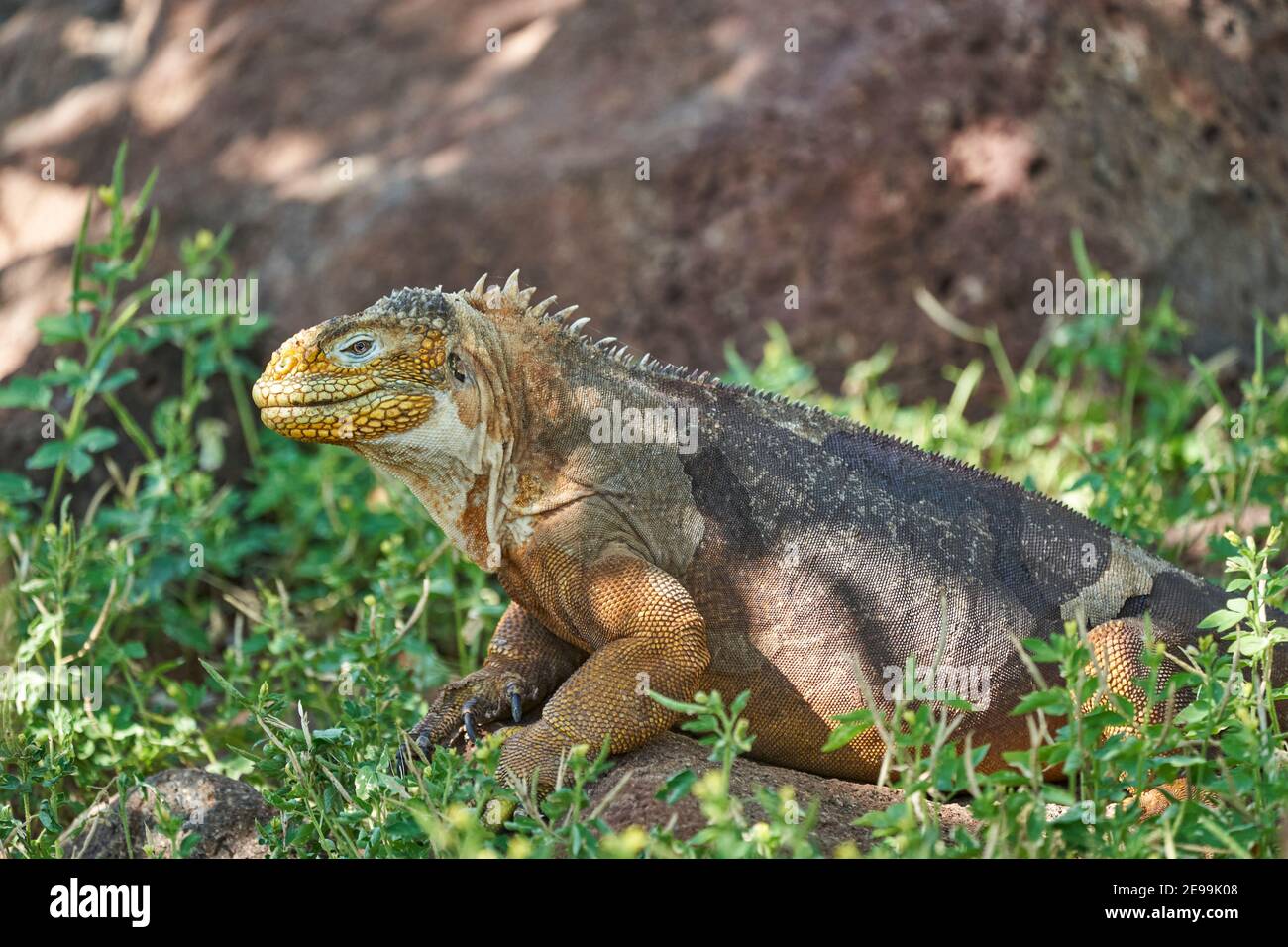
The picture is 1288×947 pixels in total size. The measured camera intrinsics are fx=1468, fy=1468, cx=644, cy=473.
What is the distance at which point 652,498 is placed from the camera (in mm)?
4844

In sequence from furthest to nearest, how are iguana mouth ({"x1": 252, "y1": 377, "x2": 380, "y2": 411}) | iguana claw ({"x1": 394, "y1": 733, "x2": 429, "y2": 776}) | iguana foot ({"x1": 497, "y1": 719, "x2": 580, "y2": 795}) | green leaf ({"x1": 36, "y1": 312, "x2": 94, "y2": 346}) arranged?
green leaf ({"x1": 36, "y1": 312, "x2": 94, "y2": 346})
iguana claw ({"x1": 394, "y1": 733, "x2": 429, "y2": 776})
iguana mouth ({"x1": 252, "y1": 377, "x2": 380, "y2": 411})
iguana foot ({"x1": 497, "y1": 719, "x2": 580, "y2": 795})

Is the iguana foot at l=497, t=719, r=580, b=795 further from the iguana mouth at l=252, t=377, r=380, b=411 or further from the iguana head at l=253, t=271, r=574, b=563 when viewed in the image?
the iguana mouth at l=252, t=377, r=380, b=411

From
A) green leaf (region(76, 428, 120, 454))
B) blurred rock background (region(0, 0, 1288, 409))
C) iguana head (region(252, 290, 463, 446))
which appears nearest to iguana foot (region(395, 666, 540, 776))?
iguana head (region(252, 290, 463, 446))

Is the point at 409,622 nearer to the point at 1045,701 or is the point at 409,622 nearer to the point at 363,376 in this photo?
the point at 363,376

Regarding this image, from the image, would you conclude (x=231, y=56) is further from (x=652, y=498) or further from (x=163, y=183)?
(x=652, y=498)

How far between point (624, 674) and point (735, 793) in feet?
1.62

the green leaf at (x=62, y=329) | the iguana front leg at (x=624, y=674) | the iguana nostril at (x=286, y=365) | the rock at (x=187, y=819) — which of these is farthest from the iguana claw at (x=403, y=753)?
the green leaf at (x=62, y=329)

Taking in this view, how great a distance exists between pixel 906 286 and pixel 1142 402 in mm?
1498

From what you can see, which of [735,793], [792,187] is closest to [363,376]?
[735,793]

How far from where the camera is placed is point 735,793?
4.34m

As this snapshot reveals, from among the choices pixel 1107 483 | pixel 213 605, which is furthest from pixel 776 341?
pixel 213 605

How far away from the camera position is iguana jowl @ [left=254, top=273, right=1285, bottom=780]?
4.65 metres

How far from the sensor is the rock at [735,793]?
13.8 feet

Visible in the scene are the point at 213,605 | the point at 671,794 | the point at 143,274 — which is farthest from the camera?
the point at 143,274
